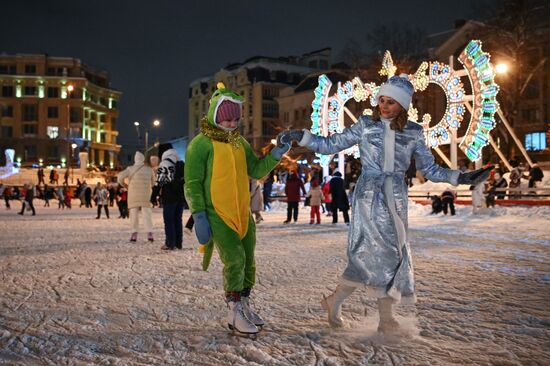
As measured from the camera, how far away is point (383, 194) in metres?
3.88

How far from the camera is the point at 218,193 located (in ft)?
13.0

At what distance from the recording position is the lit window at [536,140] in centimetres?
4175

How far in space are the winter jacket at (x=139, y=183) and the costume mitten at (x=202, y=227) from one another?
638 centimetres

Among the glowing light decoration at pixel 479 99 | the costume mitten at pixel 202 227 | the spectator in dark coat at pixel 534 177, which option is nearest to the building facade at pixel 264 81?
the spectator in dark coat at pixel 534 177

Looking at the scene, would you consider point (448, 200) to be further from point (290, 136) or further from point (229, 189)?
point (229, 189)

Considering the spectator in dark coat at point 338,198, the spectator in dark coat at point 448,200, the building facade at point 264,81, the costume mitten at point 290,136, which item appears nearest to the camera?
the costume mitten at point 290,136

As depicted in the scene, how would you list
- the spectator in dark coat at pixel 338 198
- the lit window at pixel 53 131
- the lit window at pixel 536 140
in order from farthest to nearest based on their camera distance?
the lit window at pixel 53 131 < the lit window at pixel 536 140 < the spectator in dark coat at pixel 338 198

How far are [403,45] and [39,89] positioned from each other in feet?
180

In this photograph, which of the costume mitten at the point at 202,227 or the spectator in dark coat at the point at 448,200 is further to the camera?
the spectator in dark coat at the point at 448,200

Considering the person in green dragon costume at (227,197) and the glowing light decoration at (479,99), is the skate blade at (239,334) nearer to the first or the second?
the person in green dragon costume at (227,197)

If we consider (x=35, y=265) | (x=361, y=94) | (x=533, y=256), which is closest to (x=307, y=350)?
(x=35, y=265)

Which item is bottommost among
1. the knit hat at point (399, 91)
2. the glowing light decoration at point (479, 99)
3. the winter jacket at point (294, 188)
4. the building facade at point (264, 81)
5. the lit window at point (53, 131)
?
the winter jacket at point (294, 188)

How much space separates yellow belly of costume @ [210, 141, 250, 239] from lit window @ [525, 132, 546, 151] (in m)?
42.1

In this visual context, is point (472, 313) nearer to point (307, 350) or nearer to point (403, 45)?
point (307, 350)
